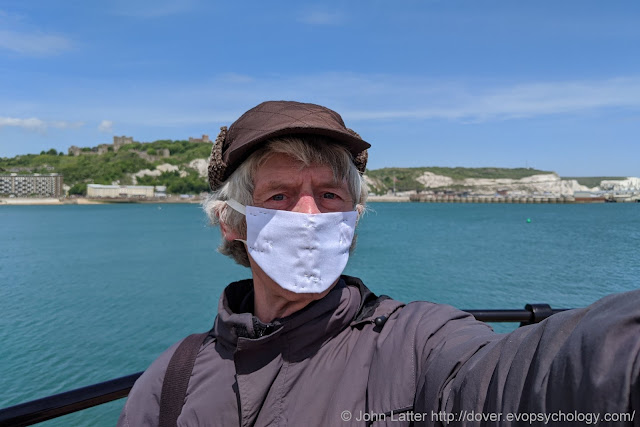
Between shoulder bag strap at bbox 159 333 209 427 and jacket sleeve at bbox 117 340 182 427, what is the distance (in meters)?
0.03

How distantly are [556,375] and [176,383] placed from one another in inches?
48.3

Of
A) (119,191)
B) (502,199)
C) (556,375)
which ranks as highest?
(502,199)

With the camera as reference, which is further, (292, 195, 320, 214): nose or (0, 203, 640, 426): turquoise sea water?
(0, 203, 640, 426): turquoise sea water

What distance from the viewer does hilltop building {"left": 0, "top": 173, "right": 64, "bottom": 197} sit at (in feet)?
494

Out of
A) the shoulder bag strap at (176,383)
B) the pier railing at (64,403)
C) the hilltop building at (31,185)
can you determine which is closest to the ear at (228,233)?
the shoulder bag strap at (176,383)

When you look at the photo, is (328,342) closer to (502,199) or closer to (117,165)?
(117,165)

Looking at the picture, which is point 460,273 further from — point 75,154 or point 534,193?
point 75,154

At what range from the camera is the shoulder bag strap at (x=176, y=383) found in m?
1.54

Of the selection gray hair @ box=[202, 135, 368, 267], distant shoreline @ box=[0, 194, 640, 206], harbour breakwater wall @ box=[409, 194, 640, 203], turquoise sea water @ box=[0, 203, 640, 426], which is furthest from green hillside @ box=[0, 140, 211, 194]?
gray hair @ box=[202, 135, 368, 267]

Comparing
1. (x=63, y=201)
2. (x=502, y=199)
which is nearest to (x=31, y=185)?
(x=63, y=201)

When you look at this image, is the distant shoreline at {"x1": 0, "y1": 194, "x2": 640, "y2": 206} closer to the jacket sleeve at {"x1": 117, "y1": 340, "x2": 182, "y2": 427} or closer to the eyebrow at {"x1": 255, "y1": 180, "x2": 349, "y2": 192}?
the eyebrow at {"x1": 255, "y1": 180, "x2": 349, "y2": 192}

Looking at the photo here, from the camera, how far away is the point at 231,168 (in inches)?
72.9

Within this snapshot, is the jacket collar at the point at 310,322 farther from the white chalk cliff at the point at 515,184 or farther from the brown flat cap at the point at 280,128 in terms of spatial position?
the white chalk cliff at the point at 515,184

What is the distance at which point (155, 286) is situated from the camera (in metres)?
24.3
